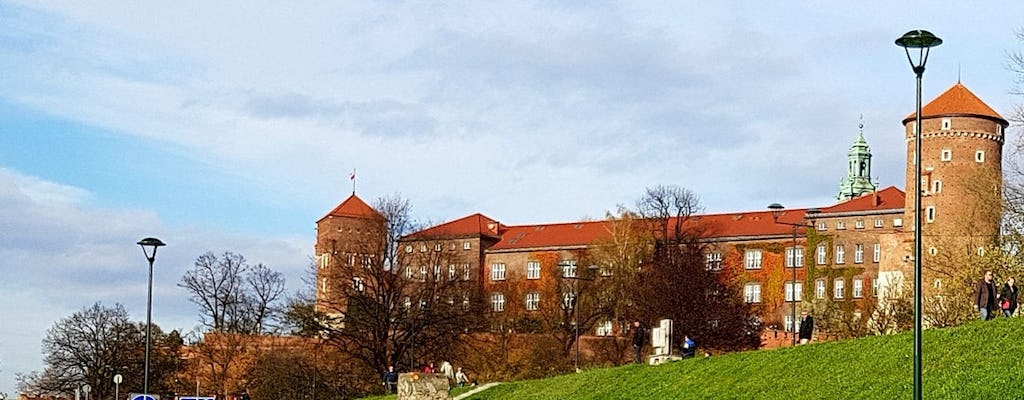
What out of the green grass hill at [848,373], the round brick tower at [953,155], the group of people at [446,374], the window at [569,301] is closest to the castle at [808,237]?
Result: the round brick tower at [953,155]

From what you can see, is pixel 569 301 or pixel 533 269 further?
pixel 533 269

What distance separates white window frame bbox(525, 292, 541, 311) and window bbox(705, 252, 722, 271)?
42.3ft

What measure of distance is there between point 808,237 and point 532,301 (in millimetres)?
21940

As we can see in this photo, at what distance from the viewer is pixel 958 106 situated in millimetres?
92875

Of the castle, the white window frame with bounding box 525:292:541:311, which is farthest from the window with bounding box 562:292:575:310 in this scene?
the white window frame with bounding box 525:292:541:311

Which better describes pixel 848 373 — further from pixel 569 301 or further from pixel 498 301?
pixel 498 301

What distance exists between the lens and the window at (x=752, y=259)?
11000 cm

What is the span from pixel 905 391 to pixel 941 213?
218 ft

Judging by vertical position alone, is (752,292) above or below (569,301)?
above

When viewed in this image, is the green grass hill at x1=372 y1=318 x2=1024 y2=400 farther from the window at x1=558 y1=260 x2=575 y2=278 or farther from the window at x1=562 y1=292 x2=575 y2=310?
the window at x1=558 y1=260 x2=575 y2=278

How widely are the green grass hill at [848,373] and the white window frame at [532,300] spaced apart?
72269 millimetres

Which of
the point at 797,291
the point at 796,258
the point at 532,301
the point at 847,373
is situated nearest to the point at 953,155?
the point at 796,258

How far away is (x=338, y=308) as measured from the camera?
80500 millimetres

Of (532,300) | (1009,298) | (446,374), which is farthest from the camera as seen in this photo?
(532,300)
